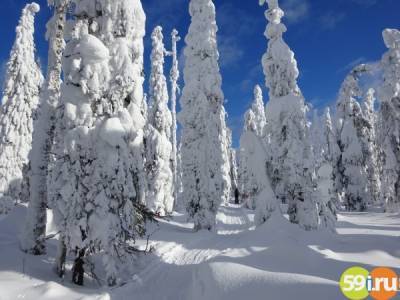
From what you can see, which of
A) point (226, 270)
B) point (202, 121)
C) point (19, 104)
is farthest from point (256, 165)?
point (19, 104)

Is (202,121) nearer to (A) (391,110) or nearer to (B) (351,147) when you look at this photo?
(A) (391,110)

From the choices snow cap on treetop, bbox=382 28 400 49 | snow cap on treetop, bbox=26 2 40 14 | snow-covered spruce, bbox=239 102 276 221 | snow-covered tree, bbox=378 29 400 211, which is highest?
snow cap on treetop, bbox=26 2 40 14

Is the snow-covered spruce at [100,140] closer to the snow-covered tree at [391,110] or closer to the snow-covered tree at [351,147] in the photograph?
the snow-covered tree at [391,110]

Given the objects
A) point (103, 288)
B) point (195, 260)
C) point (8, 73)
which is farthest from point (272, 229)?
point (8, 73)

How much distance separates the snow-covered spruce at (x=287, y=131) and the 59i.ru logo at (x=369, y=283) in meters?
9.44

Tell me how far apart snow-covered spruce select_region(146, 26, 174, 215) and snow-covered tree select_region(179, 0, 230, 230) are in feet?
21.1

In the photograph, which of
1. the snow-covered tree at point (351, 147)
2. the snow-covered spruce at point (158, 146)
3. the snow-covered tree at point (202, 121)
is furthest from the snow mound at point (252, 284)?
the snow-covered tree at point (351, 147)

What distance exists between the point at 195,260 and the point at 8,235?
6996 millimetres

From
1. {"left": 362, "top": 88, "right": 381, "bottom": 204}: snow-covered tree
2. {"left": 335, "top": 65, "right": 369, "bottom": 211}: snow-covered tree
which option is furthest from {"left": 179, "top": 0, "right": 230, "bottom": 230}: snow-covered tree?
{"left": 335, "top": 65, "right": 369, "bottom": 211}: snow-covered tree

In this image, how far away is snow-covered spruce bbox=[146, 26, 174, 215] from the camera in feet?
82.6

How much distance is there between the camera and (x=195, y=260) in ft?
36.1

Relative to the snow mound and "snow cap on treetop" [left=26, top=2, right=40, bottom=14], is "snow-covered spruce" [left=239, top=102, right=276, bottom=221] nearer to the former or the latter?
A: the snow mound

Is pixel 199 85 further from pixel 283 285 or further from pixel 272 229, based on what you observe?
pixel 283 285

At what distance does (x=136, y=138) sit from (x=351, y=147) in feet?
87.5
